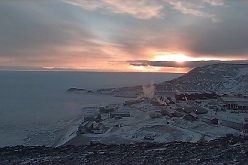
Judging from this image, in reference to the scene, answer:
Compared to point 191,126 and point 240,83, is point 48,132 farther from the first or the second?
point 240,83

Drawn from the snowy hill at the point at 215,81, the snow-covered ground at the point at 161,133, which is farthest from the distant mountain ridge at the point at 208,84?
the snow-covered ground at the point at 161,133

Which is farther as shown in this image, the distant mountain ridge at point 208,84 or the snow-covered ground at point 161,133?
the distant mountain ridge at point 208,84

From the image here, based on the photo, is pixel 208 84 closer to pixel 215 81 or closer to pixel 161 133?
pixel 215 81

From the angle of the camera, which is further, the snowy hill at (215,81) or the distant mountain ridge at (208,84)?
the snowy hill at (215,81)

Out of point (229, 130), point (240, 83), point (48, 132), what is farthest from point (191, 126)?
point (240, 83)

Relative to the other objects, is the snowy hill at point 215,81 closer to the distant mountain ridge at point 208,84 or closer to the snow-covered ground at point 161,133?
the distant mountain ridge at point 208,84

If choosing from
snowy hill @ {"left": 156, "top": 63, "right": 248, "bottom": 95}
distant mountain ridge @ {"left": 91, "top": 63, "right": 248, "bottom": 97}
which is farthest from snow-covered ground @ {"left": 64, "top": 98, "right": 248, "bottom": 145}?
snowy hill @ {"left": 156, "top": 63, "right": 248, "bottom": 95}

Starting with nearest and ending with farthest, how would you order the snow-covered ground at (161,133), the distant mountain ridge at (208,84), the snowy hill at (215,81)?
the snow-covered ground at (161,133) < the distant mountain ridge at (208,84) < the snowy hill at (215,81)

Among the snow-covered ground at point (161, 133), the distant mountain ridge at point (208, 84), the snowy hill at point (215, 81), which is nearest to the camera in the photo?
the snow-covered ground at point (161, 133)
